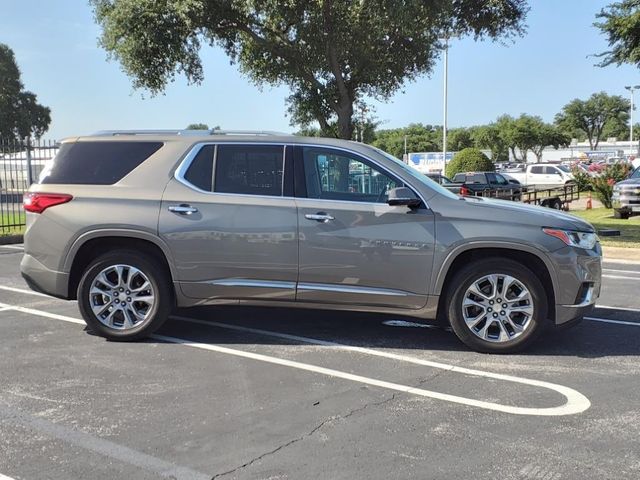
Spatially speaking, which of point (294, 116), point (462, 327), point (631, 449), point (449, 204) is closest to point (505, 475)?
point (631, 449)

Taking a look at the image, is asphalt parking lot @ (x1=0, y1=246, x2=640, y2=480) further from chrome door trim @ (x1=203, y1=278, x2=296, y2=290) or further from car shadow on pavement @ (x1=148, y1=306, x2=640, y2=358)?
chrome door trim @ (x1=203, y1=278, x2=296, y2=290)

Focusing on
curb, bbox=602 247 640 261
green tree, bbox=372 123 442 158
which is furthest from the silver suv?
green tree, bbox=372 123 442 158

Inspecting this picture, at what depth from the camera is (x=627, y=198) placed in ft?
55.0

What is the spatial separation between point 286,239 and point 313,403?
1.59 metres

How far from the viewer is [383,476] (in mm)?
3197

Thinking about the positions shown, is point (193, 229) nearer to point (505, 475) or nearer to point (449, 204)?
point (449, 204)

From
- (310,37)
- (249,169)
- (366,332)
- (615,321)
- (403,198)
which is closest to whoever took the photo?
(403,198)

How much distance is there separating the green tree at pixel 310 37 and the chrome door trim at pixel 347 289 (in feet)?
31.8

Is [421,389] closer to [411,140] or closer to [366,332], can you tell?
[366,332]

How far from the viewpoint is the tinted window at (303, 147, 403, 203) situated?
5.33 m

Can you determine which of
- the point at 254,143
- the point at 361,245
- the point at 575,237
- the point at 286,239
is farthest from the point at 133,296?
the point at 575,237

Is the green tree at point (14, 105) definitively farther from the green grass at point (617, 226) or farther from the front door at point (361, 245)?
the front door at point (361, 245)

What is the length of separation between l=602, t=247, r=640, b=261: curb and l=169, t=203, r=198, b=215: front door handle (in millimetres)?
9185

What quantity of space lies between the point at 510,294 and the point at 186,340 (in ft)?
9.78
